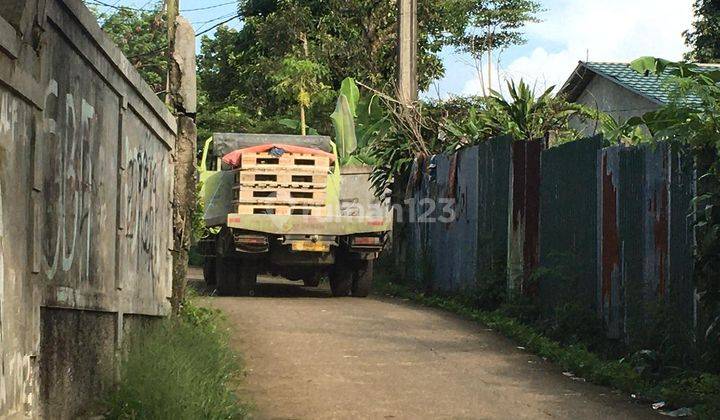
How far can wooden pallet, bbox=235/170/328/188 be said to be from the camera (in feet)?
55.9

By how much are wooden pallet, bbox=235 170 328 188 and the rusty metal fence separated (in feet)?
6.69

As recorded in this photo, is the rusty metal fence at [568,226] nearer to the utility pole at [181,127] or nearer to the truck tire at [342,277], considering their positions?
the truck tire at [342,277]

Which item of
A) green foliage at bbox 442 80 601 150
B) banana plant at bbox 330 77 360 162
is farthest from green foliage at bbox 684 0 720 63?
green foliage at bbox 442 80 601 150

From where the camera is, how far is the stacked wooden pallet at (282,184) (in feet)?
55.9

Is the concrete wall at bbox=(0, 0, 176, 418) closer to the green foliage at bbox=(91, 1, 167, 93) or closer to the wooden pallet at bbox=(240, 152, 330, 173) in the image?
the wooden pallet at bbox=(240, 152, 330, 173)

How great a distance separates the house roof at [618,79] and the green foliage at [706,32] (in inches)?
97.8

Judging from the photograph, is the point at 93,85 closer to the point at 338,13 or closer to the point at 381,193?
the point at 381,193

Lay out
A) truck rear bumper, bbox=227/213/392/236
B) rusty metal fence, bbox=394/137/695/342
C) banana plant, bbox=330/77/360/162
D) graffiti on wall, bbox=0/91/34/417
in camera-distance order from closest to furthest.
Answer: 1. graffiti on wall, bbox=0/91/34/417
2. rusty metal fence, bbox=394/137/695/342
3. truck rear bumper, bbox=227/213/392/236
4. banana plant, bbox=330/77/360/162

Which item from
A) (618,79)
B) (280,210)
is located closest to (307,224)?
(280,210)

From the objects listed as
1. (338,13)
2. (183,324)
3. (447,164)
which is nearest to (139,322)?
(183,324)

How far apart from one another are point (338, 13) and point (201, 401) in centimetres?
2884

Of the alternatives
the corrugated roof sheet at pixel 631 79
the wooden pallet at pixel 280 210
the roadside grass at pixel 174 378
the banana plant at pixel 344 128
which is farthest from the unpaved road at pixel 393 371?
the corrugated roof sheet at pixel 631 79

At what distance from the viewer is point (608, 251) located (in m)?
11.4

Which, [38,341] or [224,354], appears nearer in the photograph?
[38,341]
